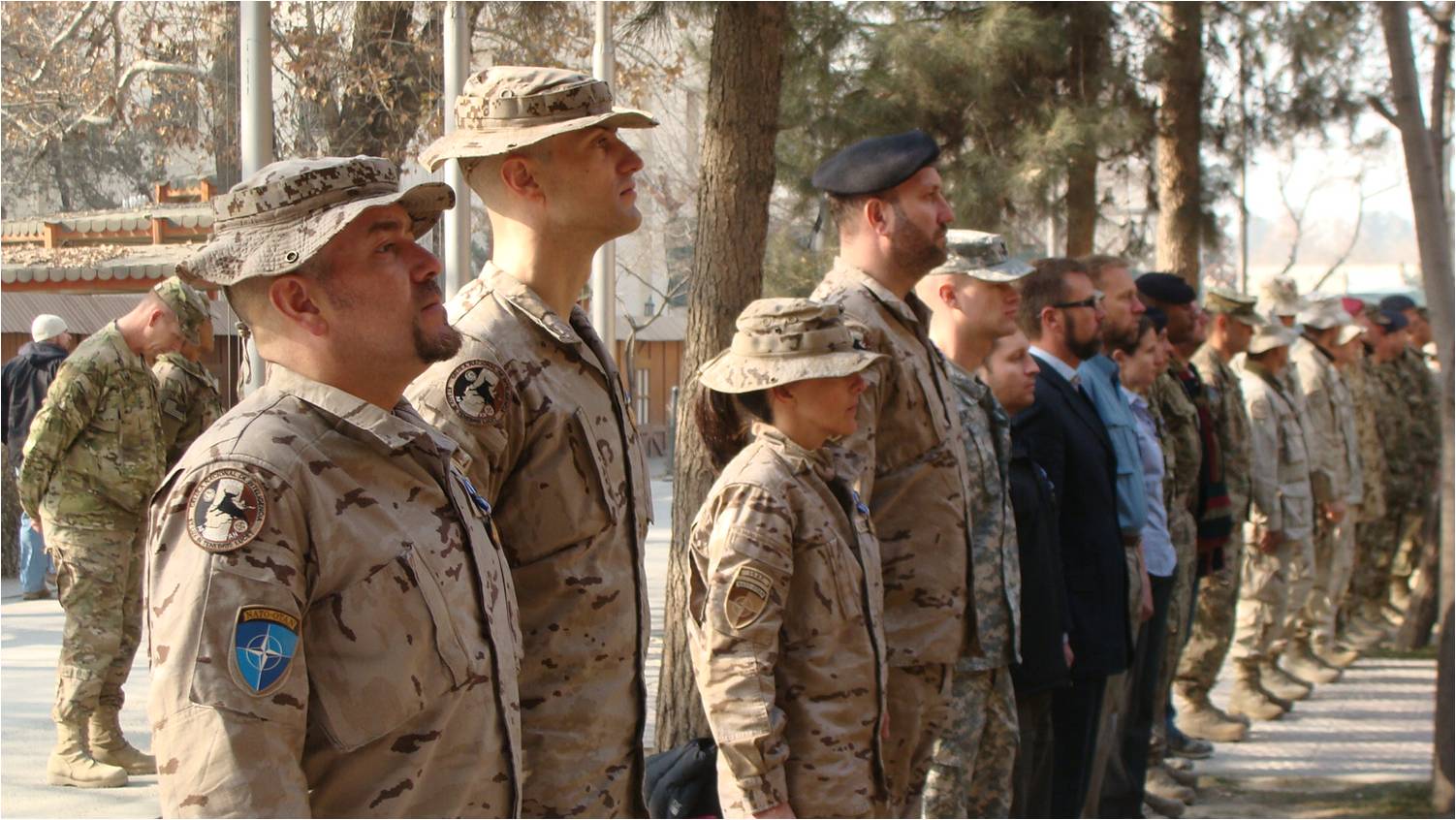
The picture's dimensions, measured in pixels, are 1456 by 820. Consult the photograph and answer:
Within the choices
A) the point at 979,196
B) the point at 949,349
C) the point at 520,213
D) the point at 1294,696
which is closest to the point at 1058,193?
the point at 979,196

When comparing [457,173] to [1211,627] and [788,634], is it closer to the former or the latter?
[1211,627]

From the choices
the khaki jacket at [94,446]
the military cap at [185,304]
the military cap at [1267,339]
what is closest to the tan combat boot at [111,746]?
the khaki jacket at [94,446]

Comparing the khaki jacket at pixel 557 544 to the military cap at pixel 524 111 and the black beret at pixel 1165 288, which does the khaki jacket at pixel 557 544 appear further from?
the black beret at pixel 1165 288

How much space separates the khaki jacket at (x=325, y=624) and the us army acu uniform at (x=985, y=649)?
2378 mm

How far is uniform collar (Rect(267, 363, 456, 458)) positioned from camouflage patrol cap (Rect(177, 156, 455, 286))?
16 centimetres

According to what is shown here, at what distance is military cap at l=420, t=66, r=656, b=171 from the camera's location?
3090 mm

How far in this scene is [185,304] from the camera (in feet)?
23.1

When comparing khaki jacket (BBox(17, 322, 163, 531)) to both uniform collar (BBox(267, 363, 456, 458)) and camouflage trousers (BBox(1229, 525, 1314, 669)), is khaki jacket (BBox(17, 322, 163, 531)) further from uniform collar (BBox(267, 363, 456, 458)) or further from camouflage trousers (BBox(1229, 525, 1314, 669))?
camouflage trousers (BBox(1229, 525, 1314, 669))

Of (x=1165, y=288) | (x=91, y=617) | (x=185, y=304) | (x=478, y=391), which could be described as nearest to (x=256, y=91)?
(x=185, y=304)

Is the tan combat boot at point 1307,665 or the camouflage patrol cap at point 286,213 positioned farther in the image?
the tan combat boot at point 1307,665

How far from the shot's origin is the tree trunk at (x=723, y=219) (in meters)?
6.46

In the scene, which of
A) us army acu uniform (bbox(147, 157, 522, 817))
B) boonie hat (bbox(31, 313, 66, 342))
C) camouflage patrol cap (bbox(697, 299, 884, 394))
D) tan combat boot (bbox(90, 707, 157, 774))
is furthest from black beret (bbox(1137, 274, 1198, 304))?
boonie hat (bbox(31, 313, 66, 342))

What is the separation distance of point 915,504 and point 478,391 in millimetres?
1762

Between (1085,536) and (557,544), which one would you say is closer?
(557,544)
